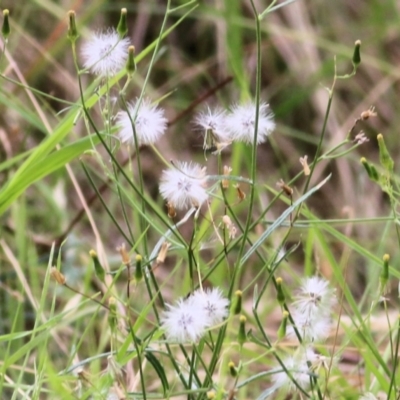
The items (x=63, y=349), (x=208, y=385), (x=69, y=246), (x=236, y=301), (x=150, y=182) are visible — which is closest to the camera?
(x=236, y=301)

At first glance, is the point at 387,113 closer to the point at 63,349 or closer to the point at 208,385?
the point at 63,349

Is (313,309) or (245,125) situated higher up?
(245,125)

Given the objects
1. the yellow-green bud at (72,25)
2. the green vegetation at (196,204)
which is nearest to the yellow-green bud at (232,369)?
the green vegetation at (196,204)

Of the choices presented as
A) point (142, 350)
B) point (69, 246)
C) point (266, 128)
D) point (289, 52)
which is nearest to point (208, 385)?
point (142, 350)

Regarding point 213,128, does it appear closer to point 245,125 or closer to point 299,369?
point 245,125

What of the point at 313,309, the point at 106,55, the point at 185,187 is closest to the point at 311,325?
the point at 313,309

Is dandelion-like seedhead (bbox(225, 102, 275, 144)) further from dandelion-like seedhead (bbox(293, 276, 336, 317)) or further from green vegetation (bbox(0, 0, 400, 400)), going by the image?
dandelion-like seedhead (bbox(293, 276, 336, 317))
